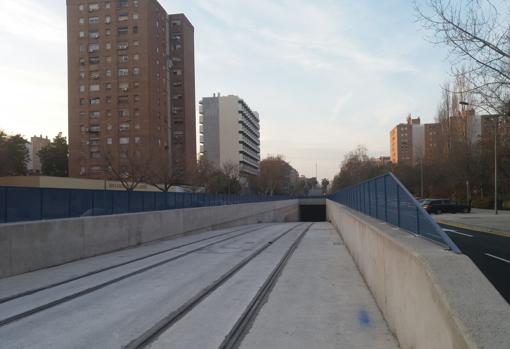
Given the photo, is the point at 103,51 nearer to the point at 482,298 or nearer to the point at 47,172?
the point at 47,172

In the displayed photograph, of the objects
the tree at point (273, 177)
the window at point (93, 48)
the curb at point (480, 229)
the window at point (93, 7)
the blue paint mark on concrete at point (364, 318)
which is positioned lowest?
the curb at point (480, 229)

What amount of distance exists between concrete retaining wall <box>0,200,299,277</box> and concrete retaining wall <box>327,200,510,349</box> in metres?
9.24

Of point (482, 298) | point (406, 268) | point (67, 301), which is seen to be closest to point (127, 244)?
point (67, 301)

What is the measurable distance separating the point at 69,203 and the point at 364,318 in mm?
10914

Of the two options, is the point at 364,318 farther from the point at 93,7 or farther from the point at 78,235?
the point at 93,7

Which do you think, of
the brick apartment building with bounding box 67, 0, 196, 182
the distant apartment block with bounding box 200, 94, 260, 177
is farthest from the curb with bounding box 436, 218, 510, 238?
the distant apartment block with bounding box 200, 94, 260, 177

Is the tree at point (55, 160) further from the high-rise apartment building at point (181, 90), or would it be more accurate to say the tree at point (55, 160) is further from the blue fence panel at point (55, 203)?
the blue fence panel at point (55, 203)

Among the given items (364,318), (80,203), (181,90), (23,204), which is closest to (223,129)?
(181,90)

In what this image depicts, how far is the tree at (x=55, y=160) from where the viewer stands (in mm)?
98500

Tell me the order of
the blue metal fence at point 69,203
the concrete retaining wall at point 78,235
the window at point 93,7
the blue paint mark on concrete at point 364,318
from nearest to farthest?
the blue paint mark on concrete at point 364,318, the concrete retaining wall at point 78,235, the blue metal fence at point 69,203, the window at point 93,7

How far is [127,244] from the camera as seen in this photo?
1920 centimetres

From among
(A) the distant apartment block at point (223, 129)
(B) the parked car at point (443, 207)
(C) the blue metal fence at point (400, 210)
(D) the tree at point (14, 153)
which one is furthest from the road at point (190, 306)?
(A) the distant apartment block at point (223, 129)

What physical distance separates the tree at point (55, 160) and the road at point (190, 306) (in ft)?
297

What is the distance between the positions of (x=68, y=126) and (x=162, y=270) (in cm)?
9463
